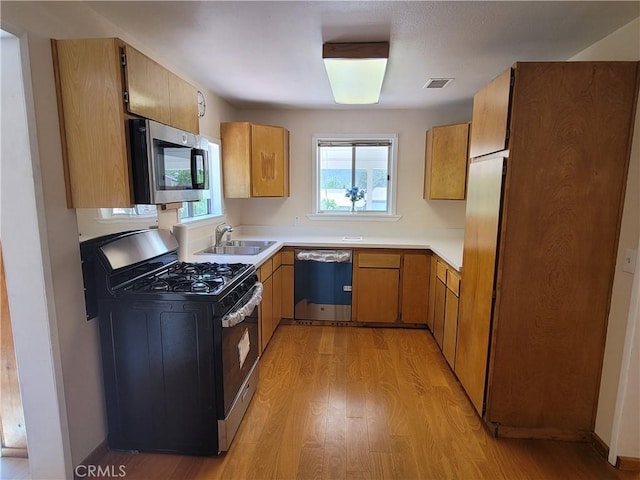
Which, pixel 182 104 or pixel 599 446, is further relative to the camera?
pixel 182 104

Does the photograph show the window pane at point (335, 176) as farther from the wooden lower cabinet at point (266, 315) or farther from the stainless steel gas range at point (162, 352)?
the stainless steel gas range at point (162, 352)

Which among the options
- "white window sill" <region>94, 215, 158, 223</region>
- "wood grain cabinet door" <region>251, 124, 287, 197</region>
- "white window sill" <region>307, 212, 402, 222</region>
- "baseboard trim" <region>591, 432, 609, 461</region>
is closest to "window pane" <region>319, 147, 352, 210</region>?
"white window sill" <region>307, 212, 402, 222</region>

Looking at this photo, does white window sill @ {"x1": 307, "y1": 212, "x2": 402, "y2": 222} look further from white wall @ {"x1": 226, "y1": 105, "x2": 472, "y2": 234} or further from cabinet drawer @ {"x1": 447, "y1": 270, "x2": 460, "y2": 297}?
cabinet drawer @ {"x1": 447, "y1": 270, "x2": 460, "y2": 297}

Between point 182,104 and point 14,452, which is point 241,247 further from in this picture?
point 14,452

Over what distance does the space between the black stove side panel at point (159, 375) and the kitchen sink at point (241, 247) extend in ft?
4.87

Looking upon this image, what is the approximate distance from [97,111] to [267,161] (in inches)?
88.9

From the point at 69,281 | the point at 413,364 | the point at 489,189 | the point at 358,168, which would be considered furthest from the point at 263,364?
the point at 358,168

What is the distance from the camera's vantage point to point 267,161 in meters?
3.80

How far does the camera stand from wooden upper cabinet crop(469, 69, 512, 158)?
6.28ft

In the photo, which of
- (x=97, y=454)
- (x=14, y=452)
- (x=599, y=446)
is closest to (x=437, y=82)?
(x=599, y=446)

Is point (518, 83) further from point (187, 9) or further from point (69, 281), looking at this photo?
point (69, 281)

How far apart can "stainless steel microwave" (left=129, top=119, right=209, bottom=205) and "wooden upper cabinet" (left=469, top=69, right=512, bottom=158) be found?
1769 millimetres

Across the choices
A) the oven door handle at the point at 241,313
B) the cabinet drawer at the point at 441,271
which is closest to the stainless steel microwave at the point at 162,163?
the oven door handle at the point at 241,313

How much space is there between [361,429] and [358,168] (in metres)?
2.88
